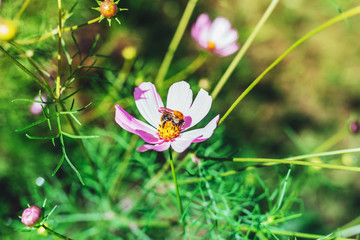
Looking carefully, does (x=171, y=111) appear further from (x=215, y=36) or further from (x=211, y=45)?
(x=215, y=36)

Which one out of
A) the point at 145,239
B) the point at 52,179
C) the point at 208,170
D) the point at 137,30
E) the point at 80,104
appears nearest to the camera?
the point at 208,170

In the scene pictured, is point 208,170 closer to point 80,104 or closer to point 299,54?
point 80,104

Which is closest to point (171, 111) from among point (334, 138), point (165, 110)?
point (165, 110)

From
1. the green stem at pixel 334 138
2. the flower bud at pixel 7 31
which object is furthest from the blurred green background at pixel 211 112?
the flower bud at pixel 7 31

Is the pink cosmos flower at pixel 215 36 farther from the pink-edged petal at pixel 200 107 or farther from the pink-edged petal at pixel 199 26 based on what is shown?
the pink-edged petal at pixel 200 107

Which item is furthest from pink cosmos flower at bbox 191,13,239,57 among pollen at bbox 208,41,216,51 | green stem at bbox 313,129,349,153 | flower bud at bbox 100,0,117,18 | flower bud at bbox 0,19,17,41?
flower bud at bbox 0,19,17,41

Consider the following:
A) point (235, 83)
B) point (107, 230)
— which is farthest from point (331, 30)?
point (107, 230)
